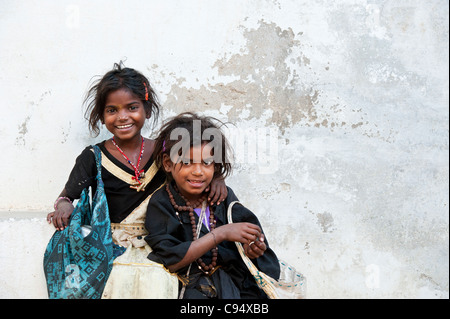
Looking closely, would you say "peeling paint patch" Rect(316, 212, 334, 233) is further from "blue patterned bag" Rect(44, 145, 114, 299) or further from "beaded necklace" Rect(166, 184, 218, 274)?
"blue patterned bag" Rect(44, 145, 114, 299)

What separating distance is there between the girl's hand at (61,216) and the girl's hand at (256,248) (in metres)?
0.99

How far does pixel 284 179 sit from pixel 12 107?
2082 millimetres

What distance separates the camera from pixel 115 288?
244 centimetres

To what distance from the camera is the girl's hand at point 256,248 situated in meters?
2.55

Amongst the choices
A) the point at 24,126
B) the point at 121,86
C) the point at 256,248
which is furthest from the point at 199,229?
the point at 24,126

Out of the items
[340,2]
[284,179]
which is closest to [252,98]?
[284,179]

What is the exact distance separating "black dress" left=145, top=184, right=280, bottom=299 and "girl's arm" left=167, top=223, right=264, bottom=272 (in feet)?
0.18

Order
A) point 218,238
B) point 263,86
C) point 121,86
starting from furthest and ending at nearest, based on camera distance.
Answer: point 263,86 → point 121,86 → point 218,238

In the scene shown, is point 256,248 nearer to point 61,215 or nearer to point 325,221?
point 61,215

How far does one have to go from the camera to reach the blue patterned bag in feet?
8.34

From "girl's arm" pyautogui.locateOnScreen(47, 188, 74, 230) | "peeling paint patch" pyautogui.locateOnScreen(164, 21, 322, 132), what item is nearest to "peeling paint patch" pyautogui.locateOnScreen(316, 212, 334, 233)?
"peeling paint patch" pyautogui.locateOnScreen(164, 21, 322, 132)

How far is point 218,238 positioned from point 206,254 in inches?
7.5

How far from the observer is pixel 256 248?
2.55 metres

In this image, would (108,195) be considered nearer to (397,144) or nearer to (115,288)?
(115,288)
